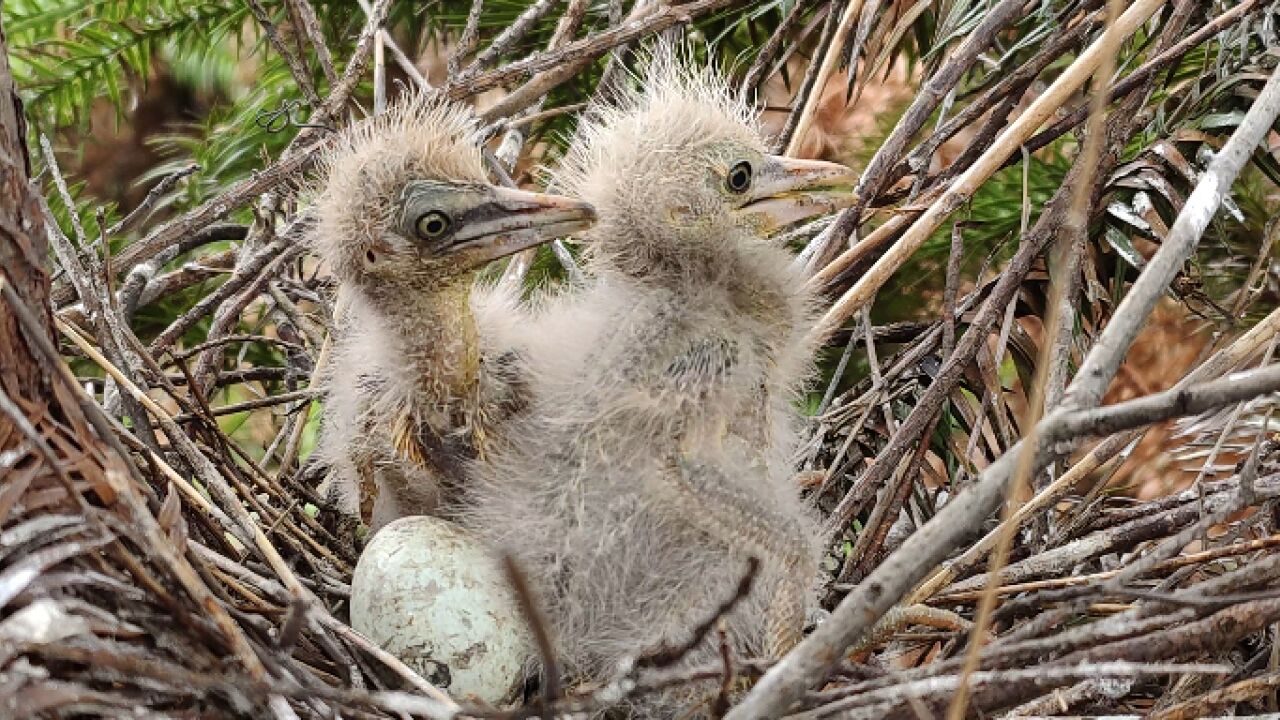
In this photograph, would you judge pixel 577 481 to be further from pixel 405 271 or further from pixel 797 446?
pixel 797 446

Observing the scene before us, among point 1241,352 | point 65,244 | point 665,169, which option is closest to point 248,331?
point 65,244

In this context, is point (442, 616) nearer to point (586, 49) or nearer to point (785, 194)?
point (785, 194)

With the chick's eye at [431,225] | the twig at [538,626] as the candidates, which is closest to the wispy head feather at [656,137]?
the chick's eye at [431,225]

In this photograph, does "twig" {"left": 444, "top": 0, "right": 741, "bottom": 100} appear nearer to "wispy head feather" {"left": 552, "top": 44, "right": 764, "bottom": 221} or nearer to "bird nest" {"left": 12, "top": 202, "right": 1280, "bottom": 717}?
"wispy head feather" {"left": 552, "top": 44, "right": 764, "bottom": 221}

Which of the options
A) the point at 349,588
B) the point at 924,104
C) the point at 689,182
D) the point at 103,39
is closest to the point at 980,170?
the point at 924,104

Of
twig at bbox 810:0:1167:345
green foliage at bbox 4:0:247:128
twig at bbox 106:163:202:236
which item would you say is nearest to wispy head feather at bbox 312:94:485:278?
twig at bbox 106:163:202:236

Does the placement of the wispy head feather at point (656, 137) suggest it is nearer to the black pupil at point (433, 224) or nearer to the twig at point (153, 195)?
the black pupil at point (433, 224)
